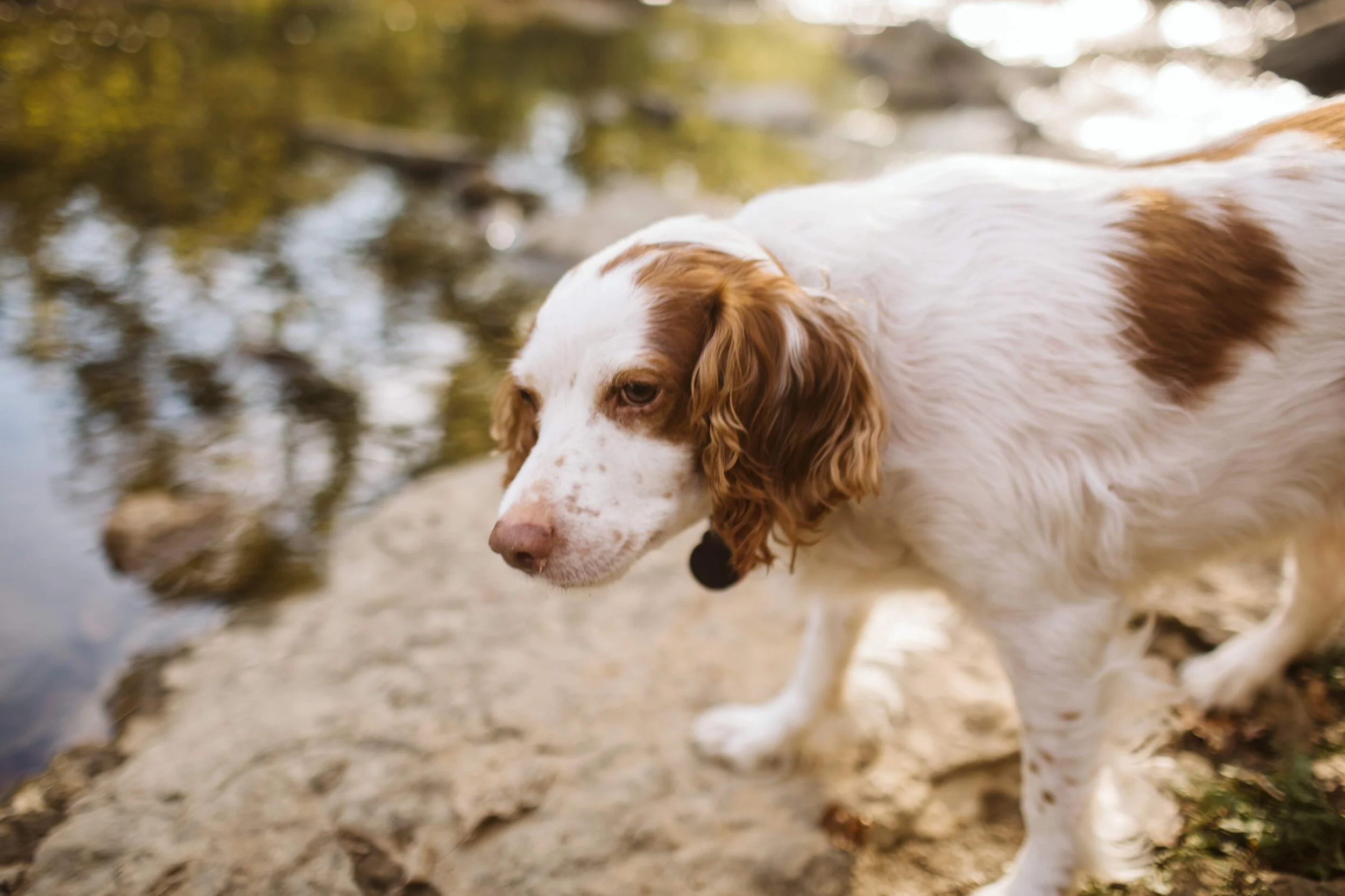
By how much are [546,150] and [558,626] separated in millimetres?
6517

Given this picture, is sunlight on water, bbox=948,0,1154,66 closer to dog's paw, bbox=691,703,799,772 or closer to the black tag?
dog's paw, bbox=691,703,799,772

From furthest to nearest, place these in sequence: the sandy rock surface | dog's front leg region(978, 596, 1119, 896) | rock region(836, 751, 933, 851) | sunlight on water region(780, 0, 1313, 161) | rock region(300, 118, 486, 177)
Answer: sunlight on water region(780, 0, 1313, 161)
rock region(300, 118, 486, 177)
rock region(836, 751, 933, 851)
the sandy rock surface
dog's front leg region(978, 596, 1119, 896)

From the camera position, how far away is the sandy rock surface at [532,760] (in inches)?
100

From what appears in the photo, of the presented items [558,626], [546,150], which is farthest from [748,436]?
[546,150]

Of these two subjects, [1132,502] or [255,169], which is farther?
[255,169]

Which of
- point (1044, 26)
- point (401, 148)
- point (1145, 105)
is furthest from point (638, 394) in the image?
point (1044, 26)

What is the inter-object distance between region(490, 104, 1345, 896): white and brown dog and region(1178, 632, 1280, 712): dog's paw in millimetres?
892

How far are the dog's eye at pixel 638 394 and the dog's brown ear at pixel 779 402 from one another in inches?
3.4

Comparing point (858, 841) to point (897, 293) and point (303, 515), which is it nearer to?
point (897, 293)

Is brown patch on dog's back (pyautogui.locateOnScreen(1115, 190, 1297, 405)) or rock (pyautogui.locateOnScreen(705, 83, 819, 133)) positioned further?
rock (pyautogui.locateOnScreen(705, 83, 819, 133))

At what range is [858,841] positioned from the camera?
8.64ft

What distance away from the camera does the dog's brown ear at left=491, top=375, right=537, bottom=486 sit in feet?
7.75

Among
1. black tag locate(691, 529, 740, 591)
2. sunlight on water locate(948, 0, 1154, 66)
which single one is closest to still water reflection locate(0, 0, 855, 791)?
black tag locate(691, 529, 740, 591)

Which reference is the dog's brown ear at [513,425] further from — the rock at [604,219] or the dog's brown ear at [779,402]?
the rock at [604,219]
